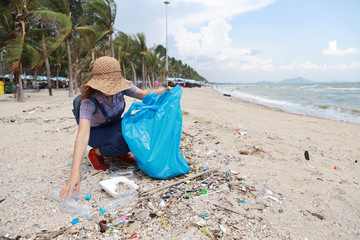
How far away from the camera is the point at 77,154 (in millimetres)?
1541

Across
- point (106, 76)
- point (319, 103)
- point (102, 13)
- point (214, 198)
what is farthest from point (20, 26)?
point (319, 103)

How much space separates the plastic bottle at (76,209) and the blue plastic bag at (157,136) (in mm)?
551

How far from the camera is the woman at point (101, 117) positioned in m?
1.55

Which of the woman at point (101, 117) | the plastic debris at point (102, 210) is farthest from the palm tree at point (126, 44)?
the plastic debris at point (102, 210)

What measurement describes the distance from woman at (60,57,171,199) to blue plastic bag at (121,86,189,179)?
0.21 metres

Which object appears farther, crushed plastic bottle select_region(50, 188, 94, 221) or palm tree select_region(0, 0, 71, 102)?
palm tree select_region(0, 0, 71, 102)

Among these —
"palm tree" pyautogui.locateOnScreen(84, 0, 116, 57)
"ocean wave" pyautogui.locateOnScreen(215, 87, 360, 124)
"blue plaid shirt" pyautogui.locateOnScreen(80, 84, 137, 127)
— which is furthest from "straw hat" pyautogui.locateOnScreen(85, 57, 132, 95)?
"palm tree" pyautogui.locateOnScreen(84, 0, 116, 57)

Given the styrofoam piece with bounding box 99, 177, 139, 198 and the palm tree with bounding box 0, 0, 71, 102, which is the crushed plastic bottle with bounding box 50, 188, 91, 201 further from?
the palm tree with bounding box 0, 0, 71, 102

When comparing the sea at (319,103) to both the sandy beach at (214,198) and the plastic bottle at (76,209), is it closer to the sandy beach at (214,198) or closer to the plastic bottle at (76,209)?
the sandy beach at (214,198)

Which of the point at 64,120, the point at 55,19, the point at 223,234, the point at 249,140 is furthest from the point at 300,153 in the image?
the point at 55,19

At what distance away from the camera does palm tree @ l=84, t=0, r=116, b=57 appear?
1122cm

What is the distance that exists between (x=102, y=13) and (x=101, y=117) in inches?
460

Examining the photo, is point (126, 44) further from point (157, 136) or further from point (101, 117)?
point (157, 136)

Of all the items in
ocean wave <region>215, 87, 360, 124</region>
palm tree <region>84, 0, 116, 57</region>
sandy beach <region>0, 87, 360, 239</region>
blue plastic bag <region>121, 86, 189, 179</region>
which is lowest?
ocean wave <region>215, 87, 360, 124</region>
